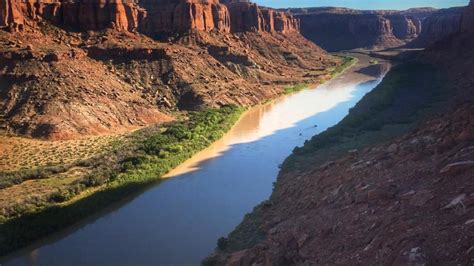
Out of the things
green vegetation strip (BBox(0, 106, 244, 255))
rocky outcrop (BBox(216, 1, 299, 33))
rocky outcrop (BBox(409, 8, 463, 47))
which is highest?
rocky outcrop (BBox(216, 1, 299, 33))

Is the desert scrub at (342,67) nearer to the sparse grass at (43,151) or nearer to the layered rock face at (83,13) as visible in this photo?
the layered rock face at (83,13)

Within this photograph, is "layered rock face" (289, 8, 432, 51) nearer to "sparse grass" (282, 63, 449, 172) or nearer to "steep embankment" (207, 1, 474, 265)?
"sparse grass" (282, 63, 449, 172)

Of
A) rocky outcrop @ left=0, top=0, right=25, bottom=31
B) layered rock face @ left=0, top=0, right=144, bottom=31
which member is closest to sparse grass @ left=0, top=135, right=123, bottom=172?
rocky outcrop @ left=0, top=0, right=25, bottom=31

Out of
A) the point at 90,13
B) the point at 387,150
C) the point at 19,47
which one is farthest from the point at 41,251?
the point at 90,13

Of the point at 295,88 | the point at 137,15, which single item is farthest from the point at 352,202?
the point at 137,15

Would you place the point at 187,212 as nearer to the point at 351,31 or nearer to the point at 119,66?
the point at 119,66

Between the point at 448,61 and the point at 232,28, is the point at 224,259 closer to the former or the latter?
the point at 448,61

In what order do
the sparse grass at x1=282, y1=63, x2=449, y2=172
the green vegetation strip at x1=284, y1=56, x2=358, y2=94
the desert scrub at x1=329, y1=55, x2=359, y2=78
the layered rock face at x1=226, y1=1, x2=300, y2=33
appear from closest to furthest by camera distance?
the sparse grass at x1=282, y1=63, x2=449, y2=172
the green vegetation strip at x1=284, y1=56, x2=358, y2=94
the desert scrub at x1=329, y1=55, x2=359, y2=78
the layered rock face at x1=226, y1=1, x2=300, y2=33
